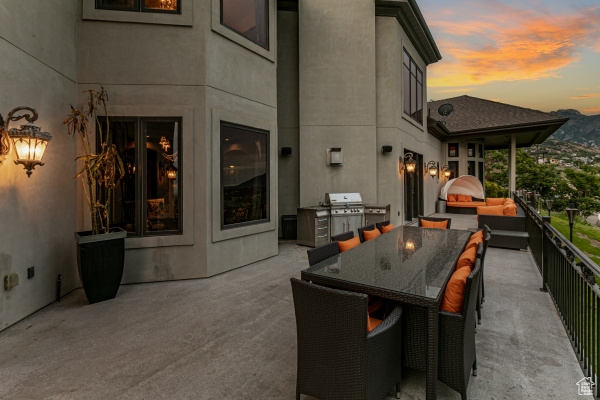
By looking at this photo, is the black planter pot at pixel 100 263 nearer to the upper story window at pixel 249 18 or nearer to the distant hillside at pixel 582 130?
the upper story window at pixel 249 18

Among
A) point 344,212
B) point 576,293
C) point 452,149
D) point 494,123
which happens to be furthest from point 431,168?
point 576,293

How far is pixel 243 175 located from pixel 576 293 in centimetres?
496

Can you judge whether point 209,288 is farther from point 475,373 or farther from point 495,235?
point 495,235

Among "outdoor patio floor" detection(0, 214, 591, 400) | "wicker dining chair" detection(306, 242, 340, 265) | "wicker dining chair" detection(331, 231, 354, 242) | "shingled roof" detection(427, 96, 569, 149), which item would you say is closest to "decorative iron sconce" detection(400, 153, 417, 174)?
"shingled roof" detection(427, 96, 569, 149)

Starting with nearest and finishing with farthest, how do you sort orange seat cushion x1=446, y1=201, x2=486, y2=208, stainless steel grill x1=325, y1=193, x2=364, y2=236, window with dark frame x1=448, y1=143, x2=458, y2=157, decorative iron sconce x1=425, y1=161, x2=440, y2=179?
stainless steel grill x1=325, y1=193, x2=364, y2=236
decorative iron sconce x1=425, y1=161, x2=440, y2=179
orange seat cushion x1=446, y1=201, x2=486, y2=208
window with dark frame x1=448, y1=143, x2=458, y2=157

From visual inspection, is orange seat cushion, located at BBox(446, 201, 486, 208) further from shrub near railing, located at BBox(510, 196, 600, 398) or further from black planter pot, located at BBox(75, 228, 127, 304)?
black planter pot, located at BBox(75, 228, 127, 304)

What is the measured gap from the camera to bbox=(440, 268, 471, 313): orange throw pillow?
6.42 ft

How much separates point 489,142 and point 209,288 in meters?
18.9

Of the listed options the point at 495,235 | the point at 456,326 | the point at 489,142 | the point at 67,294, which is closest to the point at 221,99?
the point at 67,294

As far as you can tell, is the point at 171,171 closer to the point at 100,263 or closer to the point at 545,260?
the point at 100,263

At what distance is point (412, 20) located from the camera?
9.33 meters

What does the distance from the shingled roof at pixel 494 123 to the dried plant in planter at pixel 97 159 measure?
12039 millimetres

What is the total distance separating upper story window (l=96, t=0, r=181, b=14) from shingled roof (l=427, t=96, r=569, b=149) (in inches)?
430

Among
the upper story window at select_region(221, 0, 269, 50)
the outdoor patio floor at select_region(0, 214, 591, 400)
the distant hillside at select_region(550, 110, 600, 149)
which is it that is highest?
the distant hillside at select_region(550, 110, 600, 149)
